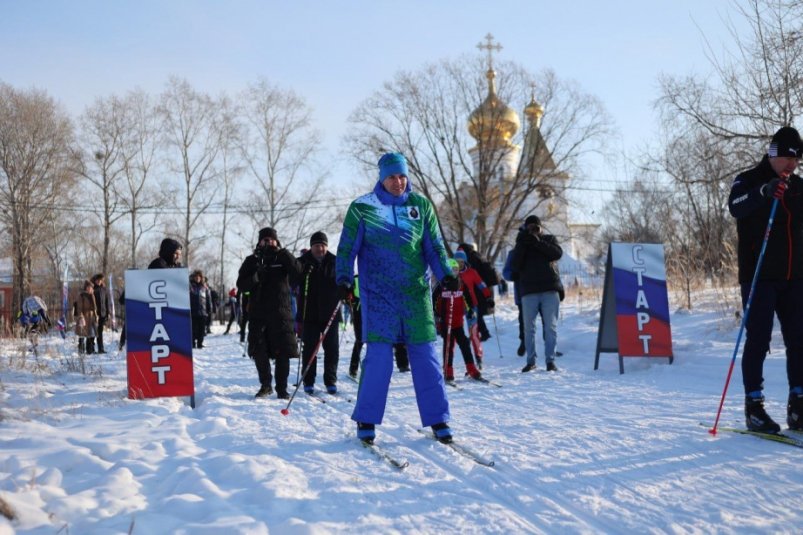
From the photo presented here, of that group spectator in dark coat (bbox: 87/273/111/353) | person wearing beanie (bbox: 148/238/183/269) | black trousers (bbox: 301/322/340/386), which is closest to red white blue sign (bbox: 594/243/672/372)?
A: black trousers (bbox: 301/322/340/386)

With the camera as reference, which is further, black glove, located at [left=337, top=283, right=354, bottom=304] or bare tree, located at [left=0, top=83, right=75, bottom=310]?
bare tree, located at [left=0, top=83, right=75, bottom=310]

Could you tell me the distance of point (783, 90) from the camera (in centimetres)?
1138

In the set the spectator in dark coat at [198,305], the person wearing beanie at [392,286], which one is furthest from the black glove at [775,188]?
the spectator in dark coat at [198,305]

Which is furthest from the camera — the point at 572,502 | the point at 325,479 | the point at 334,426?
the point at 334,426

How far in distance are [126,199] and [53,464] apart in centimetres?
3586

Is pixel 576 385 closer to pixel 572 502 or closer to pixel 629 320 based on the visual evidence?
pixel 629 320

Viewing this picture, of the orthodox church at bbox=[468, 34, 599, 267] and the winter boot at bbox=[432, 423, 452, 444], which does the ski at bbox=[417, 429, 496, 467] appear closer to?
the winter boot at bbox=[432, 423, 452, 444]

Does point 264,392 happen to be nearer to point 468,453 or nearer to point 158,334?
point 158,334

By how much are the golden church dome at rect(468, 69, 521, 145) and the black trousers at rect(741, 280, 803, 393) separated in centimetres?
3207

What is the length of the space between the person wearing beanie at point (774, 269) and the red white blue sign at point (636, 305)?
13.5ft

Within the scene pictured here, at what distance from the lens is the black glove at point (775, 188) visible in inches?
178

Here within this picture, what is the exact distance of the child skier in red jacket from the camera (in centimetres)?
860

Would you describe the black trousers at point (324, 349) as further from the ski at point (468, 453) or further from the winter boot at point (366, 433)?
the ski at point (468, 453)

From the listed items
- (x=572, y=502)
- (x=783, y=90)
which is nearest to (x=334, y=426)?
(x=572, y=502)
